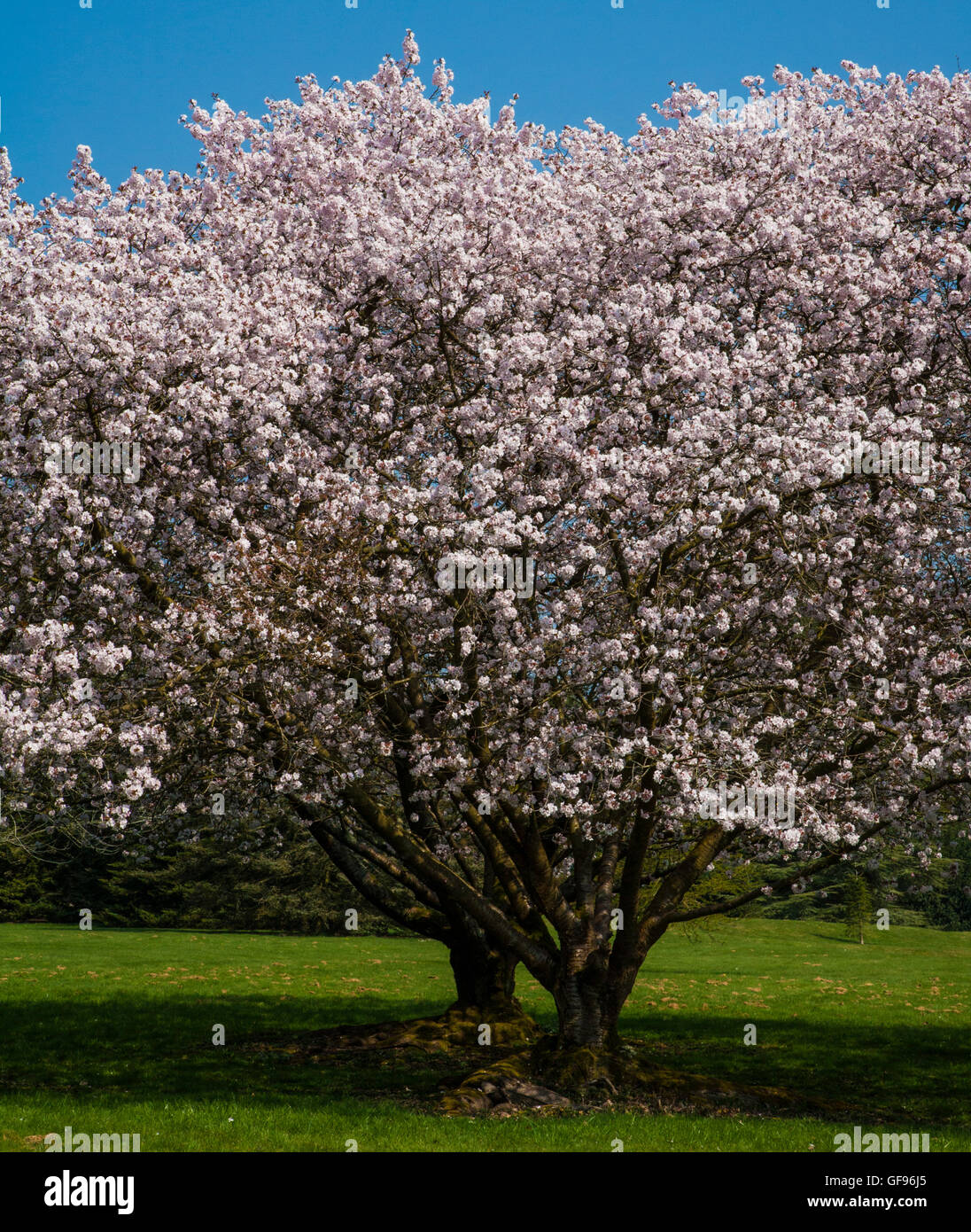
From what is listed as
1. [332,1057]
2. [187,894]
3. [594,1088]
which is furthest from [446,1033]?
[187,894]

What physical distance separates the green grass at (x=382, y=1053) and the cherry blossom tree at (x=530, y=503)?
3263 millimetres

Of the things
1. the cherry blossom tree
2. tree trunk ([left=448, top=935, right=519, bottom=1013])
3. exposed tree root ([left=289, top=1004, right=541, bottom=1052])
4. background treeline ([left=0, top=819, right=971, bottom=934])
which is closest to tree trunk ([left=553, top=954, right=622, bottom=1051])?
the cherry blossom tree

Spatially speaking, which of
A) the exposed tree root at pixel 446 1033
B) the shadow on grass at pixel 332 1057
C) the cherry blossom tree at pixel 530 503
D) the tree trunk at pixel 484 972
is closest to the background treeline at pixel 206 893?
the shadow on grass at pixel 332 1057

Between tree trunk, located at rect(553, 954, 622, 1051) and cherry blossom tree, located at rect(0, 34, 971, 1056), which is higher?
cherry blossom tree, located at rect(0, 34, 971, 1056)

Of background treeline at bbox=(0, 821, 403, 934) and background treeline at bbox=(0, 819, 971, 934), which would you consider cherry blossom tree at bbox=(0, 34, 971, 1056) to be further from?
background treeline at bbox=(0, 821, 403, 934)

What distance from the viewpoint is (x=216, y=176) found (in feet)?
55.7

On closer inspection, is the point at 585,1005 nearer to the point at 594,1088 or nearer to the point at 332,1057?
the point at 594,1088

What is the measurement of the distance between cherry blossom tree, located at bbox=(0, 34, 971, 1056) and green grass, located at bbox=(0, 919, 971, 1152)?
3263 mm

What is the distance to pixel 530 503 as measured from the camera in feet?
40.0

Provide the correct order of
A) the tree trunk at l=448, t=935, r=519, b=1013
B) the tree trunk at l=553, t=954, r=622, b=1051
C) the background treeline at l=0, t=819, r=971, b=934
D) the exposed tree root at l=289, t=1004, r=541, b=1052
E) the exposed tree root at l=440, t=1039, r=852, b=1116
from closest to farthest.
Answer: the exposed tree root at l=440, t=1039, r=852, b=1116 < the tree trunk at l=553, t=954, r=622, b=1051 < the exposed tree root at l=289, t=1004, r=541, b=1052 < the tree trunk at l=448, t=935, r=519, b=1013 < the background treeline at l=0, t=819, r=971, b=934

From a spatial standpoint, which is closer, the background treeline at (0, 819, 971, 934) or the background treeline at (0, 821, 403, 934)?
the background treeline at (0, 819, 971, 934)

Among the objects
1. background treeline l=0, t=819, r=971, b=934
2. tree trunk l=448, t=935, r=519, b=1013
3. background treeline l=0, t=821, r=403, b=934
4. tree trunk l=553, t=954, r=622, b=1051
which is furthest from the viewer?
background treeline l=0, t=821, r=403, b=934

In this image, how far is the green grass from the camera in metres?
12.4
